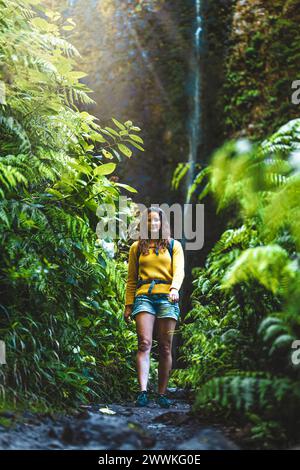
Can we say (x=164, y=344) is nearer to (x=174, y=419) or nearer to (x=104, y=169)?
(x=174, y=419)

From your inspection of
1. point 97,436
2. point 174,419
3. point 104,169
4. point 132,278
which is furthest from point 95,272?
point 97,436

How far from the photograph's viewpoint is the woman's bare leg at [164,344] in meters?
4.11

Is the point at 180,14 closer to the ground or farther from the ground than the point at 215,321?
farther from the ground

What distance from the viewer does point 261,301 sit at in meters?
2.89

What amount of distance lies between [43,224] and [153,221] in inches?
45.8

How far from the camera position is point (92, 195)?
3754 mm

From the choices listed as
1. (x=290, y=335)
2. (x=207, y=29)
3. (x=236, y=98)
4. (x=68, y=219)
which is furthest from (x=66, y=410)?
(x=207, y=29)

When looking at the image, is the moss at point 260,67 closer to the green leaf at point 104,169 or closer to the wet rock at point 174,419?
the green leaf at point 104,169

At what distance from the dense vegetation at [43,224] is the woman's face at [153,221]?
1.09 feet

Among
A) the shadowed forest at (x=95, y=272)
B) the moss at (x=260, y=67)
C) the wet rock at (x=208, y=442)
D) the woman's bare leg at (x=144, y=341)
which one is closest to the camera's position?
the wet rock at (x=208, y=442)

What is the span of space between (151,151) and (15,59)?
8.55 meters

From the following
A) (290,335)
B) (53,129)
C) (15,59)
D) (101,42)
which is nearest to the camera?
(290,335)

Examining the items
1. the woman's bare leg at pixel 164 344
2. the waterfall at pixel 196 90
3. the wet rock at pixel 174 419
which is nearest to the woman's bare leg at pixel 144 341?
the woman's bare leg at pixel 164 344

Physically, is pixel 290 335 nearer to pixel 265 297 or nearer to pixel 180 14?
pixel 265 297
